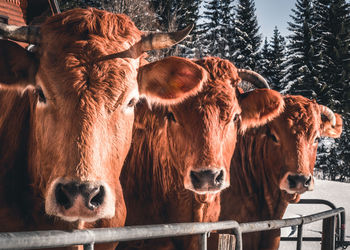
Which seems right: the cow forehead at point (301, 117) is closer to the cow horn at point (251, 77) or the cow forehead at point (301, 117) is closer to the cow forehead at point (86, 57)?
the cow horn at point (251, 77)

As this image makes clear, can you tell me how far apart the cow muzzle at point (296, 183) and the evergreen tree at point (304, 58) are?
81.8ft

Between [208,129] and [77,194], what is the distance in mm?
1959

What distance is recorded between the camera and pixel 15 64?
8.33ft

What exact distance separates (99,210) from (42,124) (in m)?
0.81

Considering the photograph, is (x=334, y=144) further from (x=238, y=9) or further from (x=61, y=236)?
(x=61, y=236)

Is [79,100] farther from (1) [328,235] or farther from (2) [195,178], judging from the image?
(1) [328,235]

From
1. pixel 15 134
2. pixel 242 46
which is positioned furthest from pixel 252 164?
pixel 242 46

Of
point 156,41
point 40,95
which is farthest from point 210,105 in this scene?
point 40,95

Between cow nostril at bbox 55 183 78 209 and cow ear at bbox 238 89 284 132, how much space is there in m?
2.94

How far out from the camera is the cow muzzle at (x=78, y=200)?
191cm

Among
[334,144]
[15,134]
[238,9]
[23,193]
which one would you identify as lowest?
[334,144]

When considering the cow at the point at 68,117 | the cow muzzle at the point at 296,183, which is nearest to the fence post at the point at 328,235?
the cow muzzle at the point at 296,183

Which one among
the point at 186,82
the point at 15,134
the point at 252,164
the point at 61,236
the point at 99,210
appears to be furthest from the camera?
the point at 252,164

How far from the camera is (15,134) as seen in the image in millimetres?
2885
